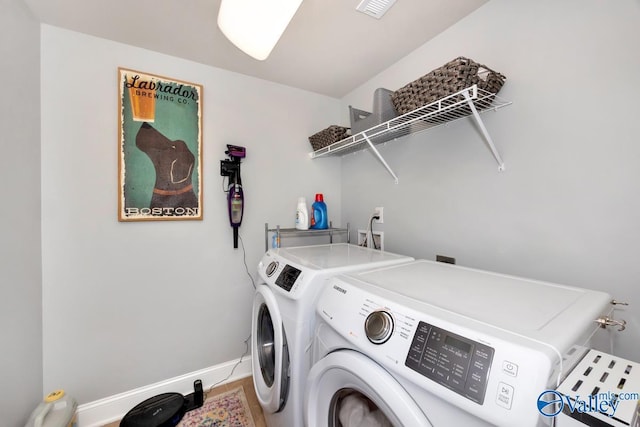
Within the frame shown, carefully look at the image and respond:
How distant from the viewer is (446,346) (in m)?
0.64

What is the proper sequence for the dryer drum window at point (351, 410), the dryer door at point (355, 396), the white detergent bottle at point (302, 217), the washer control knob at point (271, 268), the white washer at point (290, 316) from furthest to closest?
the white detergent bottle at point (302, 217), the washer control knob at point (271, 268), the white washer at point (290, 316), the dryer drum window at point (351, 410), the dryer door at point (355, 396)

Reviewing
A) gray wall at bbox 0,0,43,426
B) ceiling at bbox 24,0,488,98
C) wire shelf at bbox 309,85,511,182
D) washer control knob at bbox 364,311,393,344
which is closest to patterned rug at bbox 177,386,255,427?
gray wall at bbox 0,0,43,426

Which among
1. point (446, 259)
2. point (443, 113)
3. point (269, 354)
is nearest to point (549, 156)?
point (443, 113)

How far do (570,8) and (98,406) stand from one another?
10.7 ft

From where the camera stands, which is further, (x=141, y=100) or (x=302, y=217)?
(x=302, y=217)

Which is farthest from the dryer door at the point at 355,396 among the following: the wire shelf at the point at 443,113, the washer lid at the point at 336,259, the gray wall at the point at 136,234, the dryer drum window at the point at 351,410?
the gray wall at the point at 136,234

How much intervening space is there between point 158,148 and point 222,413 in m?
1.85

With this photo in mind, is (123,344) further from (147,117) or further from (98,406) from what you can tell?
Result: (147,117)

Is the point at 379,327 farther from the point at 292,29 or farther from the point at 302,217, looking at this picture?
the point at 292,29

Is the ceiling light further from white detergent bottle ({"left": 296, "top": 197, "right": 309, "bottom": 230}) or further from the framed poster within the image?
white detergent bottle ({"left": 296, "top": 197, "right": 309, "bottom": 230})

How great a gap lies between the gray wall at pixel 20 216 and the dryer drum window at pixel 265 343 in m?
1.14

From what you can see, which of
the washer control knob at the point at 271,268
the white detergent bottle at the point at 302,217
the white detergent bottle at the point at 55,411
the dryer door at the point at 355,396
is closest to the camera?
the dryer door at the point at 355,396

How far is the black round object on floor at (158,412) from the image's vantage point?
4.96 ft

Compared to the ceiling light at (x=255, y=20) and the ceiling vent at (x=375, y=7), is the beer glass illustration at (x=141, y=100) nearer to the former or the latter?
the ceiling light at (x=255, y=20)
